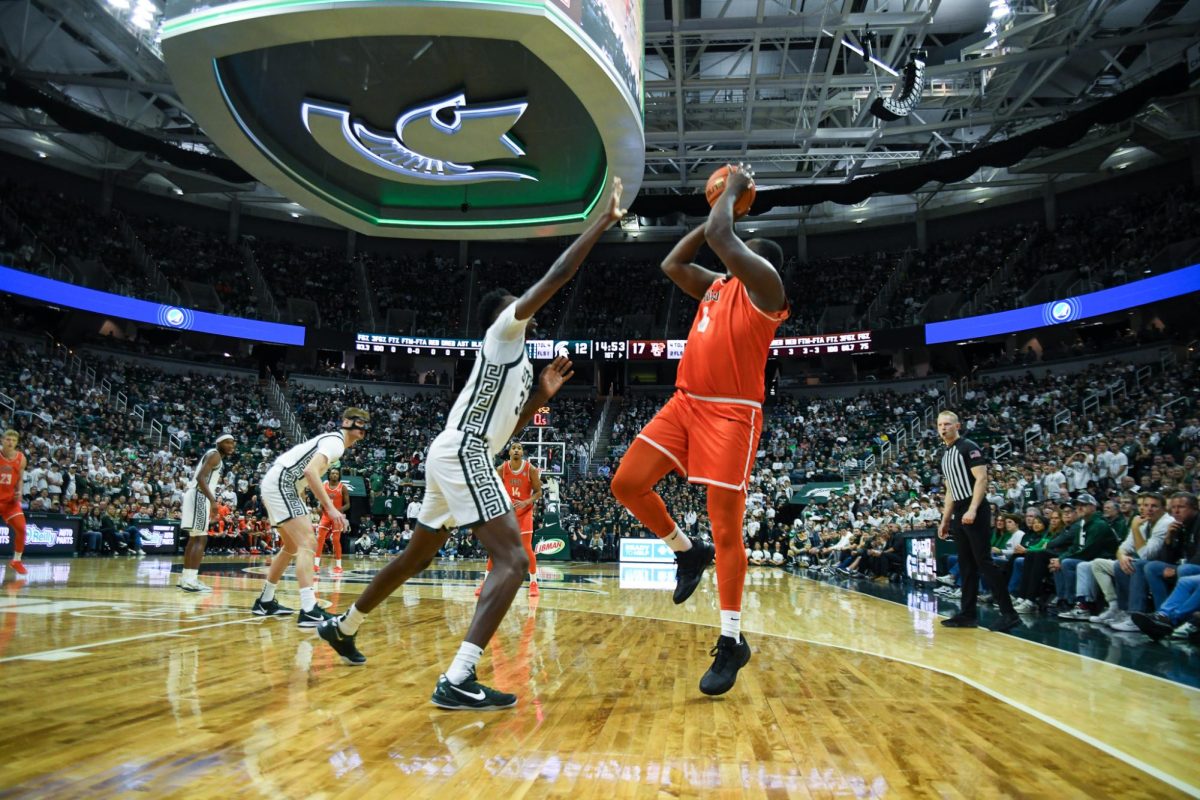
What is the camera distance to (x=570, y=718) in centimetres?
319

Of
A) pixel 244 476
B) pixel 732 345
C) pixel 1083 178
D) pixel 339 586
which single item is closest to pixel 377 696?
pixel 732 345

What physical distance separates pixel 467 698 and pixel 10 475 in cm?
933

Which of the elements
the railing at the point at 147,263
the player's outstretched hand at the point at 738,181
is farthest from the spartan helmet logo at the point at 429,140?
the railing at the point at 147,263

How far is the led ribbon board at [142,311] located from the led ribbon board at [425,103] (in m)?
14.6

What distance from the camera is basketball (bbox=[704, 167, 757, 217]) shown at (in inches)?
158

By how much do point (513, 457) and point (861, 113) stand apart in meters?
18.1

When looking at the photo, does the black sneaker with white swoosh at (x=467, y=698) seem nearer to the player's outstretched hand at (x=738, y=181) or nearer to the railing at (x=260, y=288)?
the player's outstretched hand at (x=738, y=181)

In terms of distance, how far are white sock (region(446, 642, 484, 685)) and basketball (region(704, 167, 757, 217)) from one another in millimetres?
2371

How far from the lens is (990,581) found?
22.8 ft

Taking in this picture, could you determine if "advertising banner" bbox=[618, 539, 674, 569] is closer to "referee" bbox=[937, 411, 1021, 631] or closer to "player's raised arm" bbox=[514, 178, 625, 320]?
"referee" bbox=[937, 411, 1021, 631]

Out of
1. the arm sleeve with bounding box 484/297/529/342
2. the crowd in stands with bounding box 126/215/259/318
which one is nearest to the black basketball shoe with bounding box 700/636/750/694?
the arm sleeve with bounding box 484/297/529/342

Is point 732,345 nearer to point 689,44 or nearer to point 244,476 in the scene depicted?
point 689,44

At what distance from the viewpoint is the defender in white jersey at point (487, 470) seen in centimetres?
340

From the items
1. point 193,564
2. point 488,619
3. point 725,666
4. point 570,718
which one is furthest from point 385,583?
point 193,564
